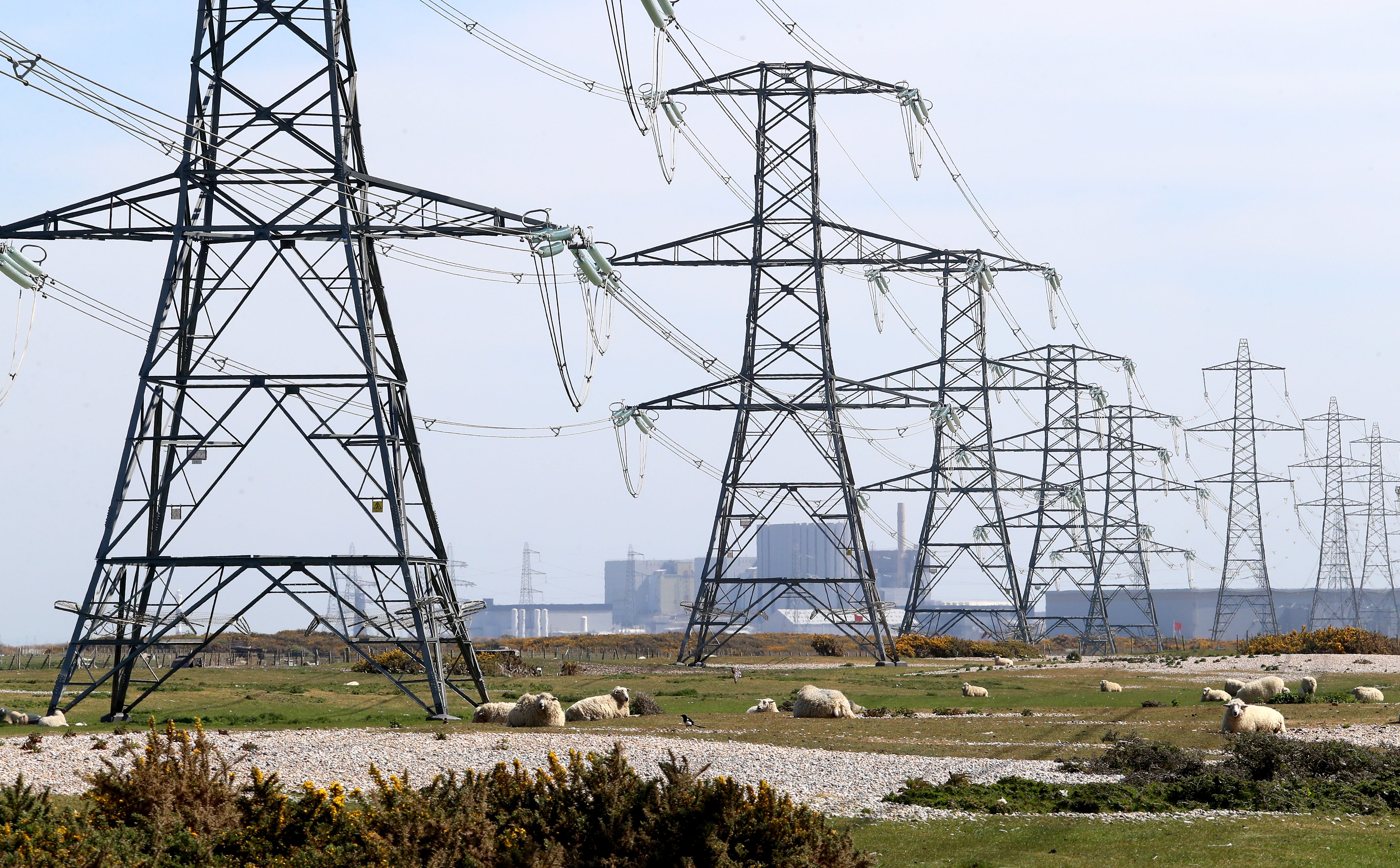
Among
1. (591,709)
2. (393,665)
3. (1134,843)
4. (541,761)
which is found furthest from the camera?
(393,665)

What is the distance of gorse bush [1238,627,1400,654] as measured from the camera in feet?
222

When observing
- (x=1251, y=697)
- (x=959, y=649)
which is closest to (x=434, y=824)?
(x=1251, y=697)

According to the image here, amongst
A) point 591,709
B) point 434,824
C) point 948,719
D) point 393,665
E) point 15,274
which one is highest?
point 15,274

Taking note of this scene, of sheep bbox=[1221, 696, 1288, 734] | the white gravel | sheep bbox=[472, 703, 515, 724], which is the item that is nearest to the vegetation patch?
the white gravel

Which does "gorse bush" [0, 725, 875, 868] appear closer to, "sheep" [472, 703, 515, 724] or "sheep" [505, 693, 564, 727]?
"sheep" [505, 693, 564, 727]

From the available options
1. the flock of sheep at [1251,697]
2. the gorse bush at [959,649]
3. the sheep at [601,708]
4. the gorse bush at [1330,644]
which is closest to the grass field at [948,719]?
the sheep at [601,708]

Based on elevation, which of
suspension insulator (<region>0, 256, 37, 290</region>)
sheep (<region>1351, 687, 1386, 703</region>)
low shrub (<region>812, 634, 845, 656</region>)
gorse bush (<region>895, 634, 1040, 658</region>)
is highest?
suspension insulator (<region>0, 256, 37, 290</region>)

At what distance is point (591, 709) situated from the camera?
1201 inches

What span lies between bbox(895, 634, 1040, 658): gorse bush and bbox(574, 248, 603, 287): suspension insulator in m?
41.9

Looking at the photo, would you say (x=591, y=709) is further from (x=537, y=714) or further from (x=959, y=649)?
(x=959, y=649)

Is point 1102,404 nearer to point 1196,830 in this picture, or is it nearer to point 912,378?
point 912,378

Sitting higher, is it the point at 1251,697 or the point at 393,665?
the point at 1251,697

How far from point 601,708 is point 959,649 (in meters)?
44.5

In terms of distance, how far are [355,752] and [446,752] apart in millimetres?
1487
